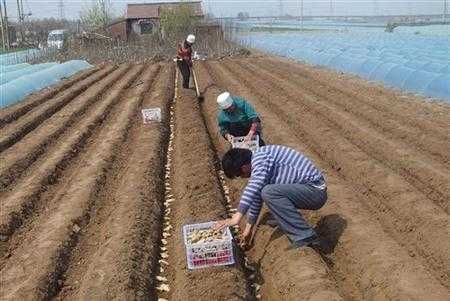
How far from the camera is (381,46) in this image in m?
28.3

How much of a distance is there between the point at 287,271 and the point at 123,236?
196 cm

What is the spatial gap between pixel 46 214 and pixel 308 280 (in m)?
4.00

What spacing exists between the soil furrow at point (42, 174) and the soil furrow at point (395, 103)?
6.89 m

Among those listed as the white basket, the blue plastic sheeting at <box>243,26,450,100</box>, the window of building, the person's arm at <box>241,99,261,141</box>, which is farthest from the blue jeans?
the window of building

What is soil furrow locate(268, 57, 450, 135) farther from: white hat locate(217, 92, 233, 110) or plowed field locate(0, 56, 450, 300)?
white hat locate(217, 92, 233, 110)

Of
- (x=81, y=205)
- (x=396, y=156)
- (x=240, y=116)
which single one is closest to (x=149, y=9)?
(x=396, y=156)

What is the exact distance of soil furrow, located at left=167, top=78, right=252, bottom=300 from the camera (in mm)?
5285

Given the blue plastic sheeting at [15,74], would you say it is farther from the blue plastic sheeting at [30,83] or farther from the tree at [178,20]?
the tree at [178,20]

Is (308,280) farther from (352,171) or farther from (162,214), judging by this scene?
(352,171)

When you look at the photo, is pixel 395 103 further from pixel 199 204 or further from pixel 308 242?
pixel 308 242

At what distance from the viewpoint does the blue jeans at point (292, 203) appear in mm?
5668

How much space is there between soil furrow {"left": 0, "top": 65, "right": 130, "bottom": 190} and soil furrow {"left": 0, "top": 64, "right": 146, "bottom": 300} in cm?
98

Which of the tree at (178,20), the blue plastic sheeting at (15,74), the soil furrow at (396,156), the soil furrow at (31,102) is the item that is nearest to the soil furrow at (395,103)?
the soil furrow at (396,156)

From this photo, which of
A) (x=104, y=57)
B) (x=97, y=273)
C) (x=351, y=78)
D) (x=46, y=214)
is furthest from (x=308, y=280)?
(x=104, y=57)
